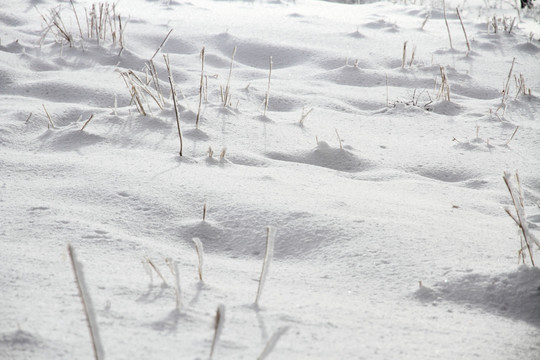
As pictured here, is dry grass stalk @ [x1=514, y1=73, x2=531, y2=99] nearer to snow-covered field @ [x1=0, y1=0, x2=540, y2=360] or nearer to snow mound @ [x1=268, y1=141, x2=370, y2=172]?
snow-covered field @ [x1=0, y1=0, x2=540, y2=360]

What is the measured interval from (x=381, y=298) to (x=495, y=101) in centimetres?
211

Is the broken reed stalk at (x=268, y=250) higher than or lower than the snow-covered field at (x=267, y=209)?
higher

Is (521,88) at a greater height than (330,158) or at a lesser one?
greater

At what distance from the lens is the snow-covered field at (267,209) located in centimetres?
96

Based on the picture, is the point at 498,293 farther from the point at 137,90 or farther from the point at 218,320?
the point at 137,90

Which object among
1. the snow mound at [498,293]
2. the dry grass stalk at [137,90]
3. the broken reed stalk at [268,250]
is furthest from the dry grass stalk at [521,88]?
the broken reed stalk at [268,250]

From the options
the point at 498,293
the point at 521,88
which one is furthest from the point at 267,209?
the point at 521,88

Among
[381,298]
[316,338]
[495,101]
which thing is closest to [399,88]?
[495,101]

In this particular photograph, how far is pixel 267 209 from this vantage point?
58.3 inches

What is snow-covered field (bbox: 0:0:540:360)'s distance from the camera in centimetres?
96

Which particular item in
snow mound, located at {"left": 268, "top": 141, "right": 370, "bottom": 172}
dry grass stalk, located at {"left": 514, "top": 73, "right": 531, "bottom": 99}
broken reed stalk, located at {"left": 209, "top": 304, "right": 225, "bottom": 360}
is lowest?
snow mound, located at {"left": 268, "top": 141, "right": 370, "bottom": 172}

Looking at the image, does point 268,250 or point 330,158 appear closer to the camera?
point 268,250

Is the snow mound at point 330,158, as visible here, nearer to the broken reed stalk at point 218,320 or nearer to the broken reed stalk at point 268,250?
the broken reed stalk at point 268,250

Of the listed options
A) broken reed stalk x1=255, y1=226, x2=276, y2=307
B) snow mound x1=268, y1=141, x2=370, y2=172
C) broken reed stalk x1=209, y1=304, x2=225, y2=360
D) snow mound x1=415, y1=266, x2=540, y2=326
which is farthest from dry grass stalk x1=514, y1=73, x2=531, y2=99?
broken reed stalk x1=209, y1=304, x2=225, y2=360
